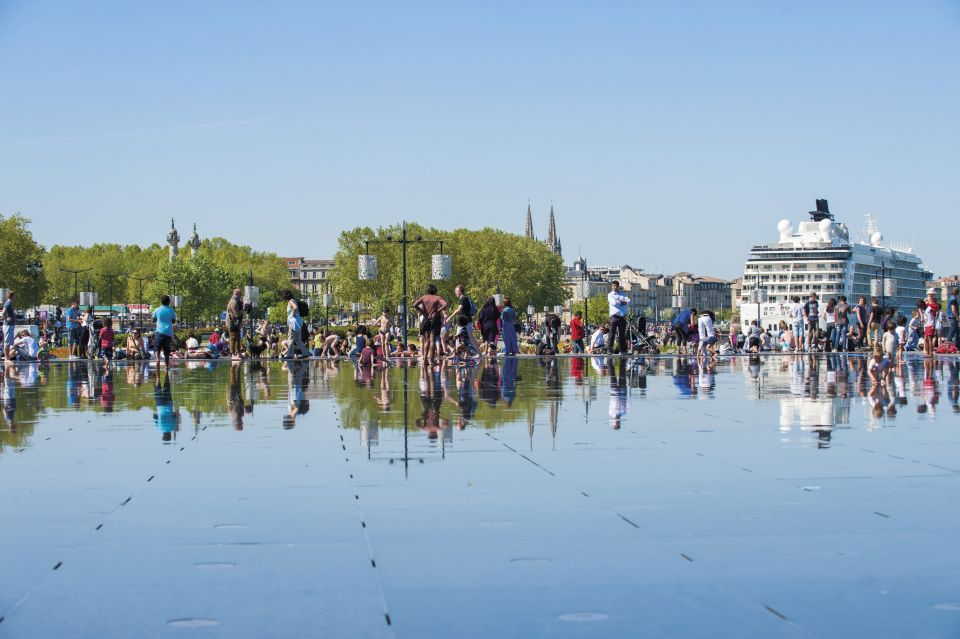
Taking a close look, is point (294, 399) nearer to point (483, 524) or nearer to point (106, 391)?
point (106, 391)

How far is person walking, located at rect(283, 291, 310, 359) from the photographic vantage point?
27359mm

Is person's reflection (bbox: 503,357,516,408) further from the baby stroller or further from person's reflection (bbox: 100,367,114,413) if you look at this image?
the baby stroller

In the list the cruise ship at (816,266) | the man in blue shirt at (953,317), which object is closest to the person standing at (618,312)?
the man in blue shirt at (953,317)

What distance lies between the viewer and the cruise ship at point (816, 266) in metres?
136

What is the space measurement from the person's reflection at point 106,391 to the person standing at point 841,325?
17811 mm

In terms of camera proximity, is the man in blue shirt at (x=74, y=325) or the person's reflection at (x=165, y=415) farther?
the man in blue shirt at (x=74, y=325)

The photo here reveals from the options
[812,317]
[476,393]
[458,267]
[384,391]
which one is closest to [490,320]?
[812,317]

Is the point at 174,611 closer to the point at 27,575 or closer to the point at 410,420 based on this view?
the point at 27,575

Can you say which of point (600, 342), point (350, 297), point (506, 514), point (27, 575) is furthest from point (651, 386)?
point (350, 297)

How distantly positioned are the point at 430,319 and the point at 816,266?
120m

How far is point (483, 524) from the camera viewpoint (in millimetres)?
5664

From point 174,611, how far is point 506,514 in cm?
210

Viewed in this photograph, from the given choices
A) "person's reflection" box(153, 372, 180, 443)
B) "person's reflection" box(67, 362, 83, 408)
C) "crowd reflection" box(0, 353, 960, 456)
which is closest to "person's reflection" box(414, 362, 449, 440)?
"crowd reflection" box(0, 353, 960, 456)

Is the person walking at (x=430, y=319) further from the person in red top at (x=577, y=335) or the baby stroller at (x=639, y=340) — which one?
the person in red top at (x=577, y=335)
